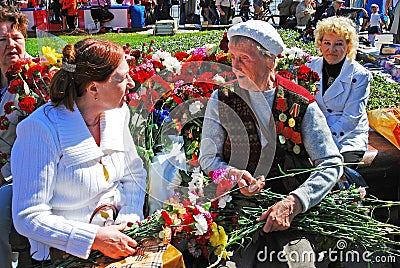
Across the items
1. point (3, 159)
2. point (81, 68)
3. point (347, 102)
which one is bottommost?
point (3, 159)

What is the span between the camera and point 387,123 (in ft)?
12.1

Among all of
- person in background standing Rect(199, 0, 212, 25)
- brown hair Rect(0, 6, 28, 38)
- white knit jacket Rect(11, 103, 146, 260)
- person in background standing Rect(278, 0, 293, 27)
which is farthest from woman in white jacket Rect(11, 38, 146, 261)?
person in background standing Rect(278, 0, 293, 27)

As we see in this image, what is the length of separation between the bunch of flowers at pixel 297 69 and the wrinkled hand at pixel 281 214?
163 cm

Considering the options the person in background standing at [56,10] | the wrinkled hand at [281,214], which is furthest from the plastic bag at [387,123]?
the person in background standing at [56,10]

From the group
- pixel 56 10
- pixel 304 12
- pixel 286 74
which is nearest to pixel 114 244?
pixel 286 74

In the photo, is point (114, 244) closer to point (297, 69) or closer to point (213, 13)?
point (297, 69)

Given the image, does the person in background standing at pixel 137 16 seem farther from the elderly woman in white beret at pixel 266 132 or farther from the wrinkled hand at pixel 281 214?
the wrinkled hand at pixel 281 214

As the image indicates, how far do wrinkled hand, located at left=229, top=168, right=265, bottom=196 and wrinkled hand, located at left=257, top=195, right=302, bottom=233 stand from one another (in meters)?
0.10

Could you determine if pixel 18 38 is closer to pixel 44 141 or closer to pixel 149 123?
pixel 149 123

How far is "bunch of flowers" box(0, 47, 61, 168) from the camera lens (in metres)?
2.99

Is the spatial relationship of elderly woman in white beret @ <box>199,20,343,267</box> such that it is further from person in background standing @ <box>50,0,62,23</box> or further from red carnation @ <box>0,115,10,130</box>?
person in background standing @ <box>50,0,62,23</box>

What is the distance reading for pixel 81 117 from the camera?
212cm

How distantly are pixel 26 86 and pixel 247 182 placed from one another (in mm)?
1543

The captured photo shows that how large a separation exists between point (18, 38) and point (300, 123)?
6.11ft
